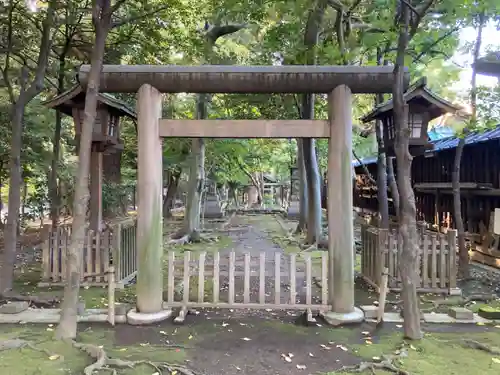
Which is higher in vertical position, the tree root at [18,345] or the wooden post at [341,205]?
the wooden post at [341,205]

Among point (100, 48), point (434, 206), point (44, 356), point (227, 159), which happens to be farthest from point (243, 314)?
point (227, 159)

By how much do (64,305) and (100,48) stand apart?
3447mm

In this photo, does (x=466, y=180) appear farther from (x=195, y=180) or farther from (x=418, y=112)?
(x=195, y=180)

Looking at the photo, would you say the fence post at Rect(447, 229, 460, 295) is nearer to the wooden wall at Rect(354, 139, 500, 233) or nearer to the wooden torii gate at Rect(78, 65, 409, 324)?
the wooden torii gate at Rect(78, 65, 409, 324)

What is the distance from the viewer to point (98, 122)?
348 inches

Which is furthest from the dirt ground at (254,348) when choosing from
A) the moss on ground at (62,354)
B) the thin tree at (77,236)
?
the thin tree at (77,236)

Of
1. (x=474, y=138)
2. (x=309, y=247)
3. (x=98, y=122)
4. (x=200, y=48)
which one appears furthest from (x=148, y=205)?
(x=474, y=138)

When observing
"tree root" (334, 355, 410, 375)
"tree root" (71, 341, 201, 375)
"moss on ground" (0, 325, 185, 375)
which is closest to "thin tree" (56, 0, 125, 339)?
"moss on ground" (0, 325, 185, 375)

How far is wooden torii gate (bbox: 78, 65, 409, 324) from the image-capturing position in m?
6.47

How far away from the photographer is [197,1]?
1123 cm

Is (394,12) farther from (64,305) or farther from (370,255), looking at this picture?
(64,305)

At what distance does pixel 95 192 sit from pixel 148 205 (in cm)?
392

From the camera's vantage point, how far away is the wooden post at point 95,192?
9.71 meters

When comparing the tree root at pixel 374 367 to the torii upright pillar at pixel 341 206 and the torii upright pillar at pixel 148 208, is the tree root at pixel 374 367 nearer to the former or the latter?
the torii upright pillar at pixel 341 206
